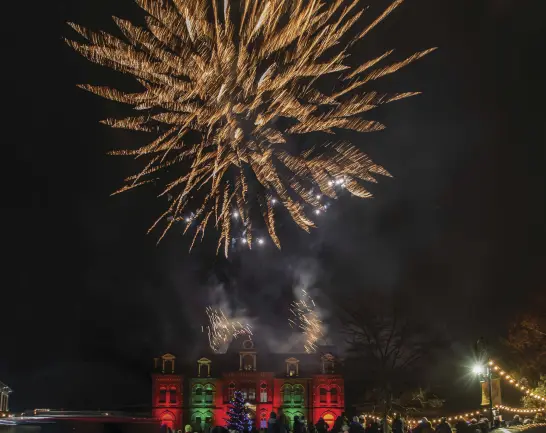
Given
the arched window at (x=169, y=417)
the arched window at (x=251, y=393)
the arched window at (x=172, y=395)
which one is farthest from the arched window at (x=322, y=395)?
the arched window at (x=169, y=417)

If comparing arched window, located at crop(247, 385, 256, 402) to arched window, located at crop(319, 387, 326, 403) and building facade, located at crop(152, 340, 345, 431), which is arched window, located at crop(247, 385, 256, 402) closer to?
building facade, located at crop(152, 340, 345, 431)

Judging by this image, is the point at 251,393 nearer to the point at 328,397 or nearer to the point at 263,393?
the point at 263,393

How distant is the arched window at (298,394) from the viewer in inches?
2413

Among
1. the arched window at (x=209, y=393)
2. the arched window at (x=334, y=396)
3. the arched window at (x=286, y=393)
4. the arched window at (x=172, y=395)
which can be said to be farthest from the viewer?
the arched window at (x=286, y=393)

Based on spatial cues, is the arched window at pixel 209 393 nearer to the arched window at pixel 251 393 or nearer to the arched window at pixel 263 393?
the arched window at pixel 251 393

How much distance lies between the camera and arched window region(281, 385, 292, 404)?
61250 mm

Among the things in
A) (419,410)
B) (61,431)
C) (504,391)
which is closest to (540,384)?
(504,391)

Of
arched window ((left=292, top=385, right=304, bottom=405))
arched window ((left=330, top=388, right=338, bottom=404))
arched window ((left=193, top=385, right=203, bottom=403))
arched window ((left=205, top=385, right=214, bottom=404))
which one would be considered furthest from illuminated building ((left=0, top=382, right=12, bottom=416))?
arched window ((left=330, top=388, right=338, bottom=404))

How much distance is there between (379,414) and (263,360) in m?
19.4

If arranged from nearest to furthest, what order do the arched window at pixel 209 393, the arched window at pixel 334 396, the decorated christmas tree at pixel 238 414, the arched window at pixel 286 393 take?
the decorated christmas tree at pixel 238 414 < the arched window at pixel 334 396 < the arched window at pixel 209 393 < the arched window at pixel 286 393

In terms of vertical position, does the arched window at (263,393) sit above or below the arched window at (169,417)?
above

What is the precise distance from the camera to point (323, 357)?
61531mm

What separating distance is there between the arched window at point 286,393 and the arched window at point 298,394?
0.39 meters

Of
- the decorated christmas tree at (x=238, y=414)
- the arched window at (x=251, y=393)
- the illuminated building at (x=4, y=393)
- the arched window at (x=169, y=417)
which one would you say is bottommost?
the arched window at (x=169, y=417)
